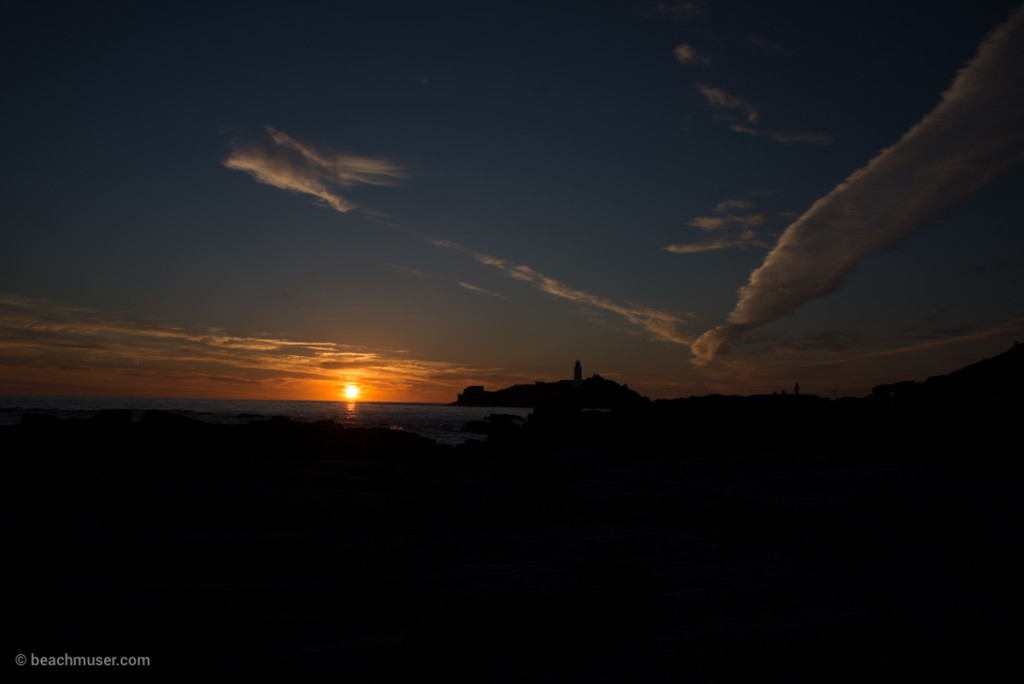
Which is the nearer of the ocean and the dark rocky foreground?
the dark rocky foreground

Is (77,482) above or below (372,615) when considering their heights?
above

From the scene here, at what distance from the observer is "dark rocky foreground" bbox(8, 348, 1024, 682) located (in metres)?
3.19

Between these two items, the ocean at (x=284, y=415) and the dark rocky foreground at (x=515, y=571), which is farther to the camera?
the ocean at (x=284, y=415)

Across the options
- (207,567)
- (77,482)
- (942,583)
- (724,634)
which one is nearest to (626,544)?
(724,634)

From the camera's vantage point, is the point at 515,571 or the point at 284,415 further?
the point at 284,415

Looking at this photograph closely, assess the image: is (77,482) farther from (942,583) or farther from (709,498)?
(942,583)

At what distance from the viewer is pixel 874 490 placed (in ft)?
22.0

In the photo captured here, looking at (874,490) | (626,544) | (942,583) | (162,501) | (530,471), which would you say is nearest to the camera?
(942,583)

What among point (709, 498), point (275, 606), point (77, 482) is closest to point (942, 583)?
point (709, 498)

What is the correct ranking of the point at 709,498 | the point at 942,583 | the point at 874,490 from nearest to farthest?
the point at 942,583 → the point at 874,490 → the point at 709,498

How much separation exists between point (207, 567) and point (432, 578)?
6.15 ft

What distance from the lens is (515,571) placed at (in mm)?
4074

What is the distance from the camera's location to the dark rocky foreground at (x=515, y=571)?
3188mm

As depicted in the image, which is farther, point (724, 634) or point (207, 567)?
point (207, 567)
